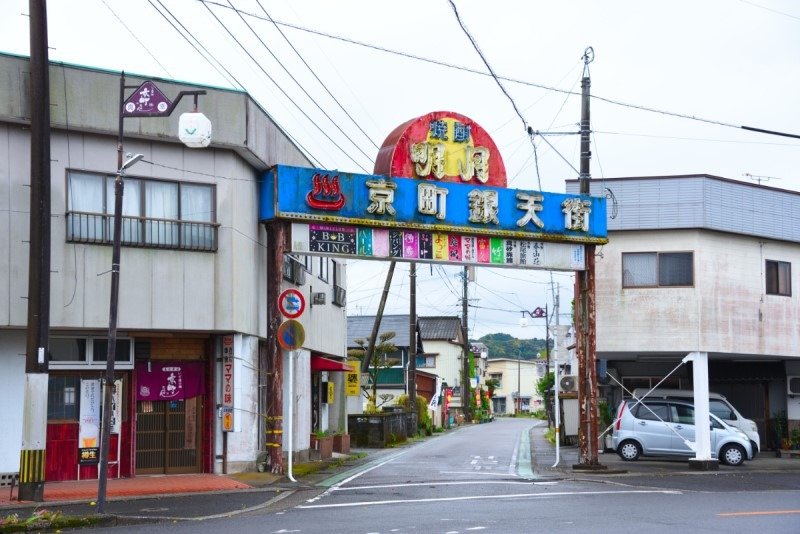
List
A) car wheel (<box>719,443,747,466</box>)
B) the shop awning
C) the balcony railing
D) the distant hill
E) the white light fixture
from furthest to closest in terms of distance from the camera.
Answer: the distant hill < the shop awning < car wheel (<box>719,443,747,466</box>) < the balcony railing < the white light fixture

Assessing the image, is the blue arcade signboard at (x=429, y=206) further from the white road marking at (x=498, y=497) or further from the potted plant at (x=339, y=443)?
the potted plant at (x=339, y=443)

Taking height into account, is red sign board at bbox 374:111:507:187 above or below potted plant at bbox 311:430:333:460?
above

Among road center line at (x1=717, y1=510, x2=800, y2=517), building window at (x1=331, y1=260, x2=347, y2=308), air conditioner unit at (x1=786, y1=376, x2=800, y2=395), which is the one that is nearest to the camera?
road center line at (x1=717, y1=510, x2=800, y2=517)

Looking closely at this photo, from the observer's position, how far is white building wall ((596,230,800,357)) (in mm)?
25562

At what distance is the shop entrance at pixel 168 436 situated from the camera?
21172 mm

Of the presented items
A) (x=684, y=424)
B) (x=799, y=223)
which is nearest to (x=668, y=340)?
(x=684, y=424)

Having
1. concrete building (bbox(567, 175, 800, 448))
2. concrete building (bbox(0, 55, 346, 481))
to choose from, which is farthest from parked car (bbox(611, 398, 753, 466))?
concrete building (bbox(0, 55, 346, 481))

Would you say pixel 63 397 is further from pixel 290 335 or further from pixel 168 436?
pixel 290 335

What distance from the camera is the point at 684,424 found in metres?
27.2

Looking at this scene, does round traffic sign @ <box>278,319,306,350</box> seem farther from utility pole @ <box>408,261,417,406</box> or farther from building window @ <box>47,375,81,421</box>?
utility pole @ <box>408,261,417,406</box>

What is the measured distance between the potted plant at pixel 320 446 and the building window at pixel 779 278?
1321cm

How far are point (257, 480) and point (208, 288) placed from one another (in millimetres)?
4075

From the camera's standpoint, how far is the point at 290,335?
68.7 ft

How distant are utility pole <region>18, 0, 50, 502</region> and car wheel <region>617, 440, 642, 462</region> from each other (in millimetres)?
16387
